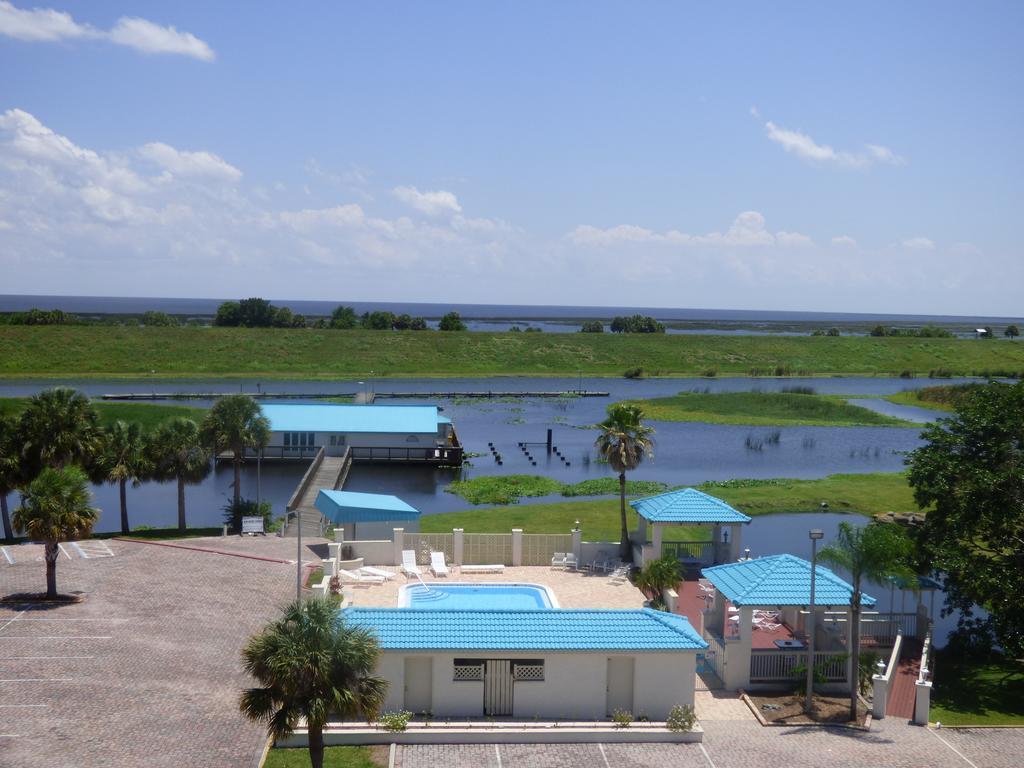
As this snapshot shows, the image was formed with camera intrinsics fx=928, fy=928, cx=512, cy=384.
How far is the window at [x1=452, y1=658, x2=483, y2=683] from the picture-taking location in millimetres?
21812

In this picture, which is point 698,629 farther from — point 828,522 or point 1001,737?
point 828,522

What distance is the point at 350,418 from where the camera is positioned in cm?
6594

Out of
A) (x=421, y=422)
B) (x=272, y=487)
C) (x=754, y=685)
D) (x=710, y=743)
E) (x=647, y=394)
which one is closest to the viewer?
(x=710, y=743)

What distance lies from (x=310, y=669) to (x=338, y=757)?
457 cm

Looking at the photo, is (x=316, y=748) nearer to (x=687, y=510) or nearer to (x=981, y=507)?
(x=687, y=510)

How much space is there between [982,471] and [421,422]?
44.1 metres

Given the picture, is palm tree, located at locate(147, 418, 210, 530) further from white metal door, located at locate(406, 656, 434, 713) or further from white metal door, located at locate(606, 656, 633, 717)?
white metal door, located at locate(606, 656, 633, 717)

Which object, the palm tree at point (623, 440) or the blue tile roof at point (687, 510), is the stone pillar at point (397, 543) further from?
the blue tile roof at point (687, 510)

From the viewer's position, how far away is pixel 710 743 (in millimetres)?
20750

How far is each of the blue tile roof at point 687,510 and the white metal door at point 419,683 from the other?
12.3m

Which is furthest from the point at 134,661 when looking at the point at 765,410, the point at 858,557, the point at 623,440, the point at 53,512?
the point at 765,410

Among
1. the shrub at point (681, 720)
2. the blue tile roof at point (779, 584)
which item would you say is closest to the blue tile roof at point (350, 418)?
the blue tile roof at point (779, 584)

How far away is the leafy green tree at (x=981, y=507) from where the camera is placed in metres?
24.9

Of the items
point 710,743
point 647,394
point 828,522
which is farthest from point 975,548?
point 647,394
